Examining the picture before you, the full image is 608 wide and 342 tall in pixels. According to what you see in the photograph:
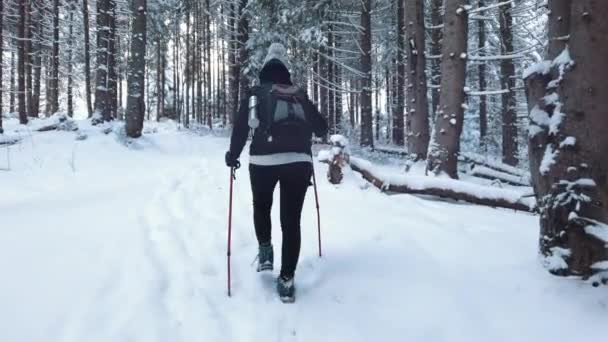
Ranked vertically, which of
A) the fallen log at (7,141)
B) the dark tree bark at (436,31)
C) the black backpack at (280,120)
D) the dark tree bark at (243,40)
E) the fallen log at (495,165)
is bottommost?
the fallen log at (495,165)

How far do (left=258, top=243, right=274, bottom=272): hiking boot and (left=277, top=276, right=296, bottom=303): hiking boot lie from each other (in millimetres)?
519

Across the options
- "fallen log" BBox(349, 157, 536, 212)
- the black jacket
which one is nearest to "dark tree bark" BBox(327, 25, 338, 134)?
"fallen log" BBox(349, 157, 536, 212)

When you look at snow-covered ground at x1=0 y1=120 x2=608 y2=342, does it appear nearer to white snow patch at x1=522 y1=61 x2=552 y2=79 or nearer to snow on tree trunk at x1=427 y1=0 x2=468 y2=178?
white snow patch at x1=522 y1=61 x2=552 y2=79

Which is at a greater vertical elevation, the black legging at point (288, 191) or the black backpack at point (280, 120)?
the black backpack at point (280, 120)

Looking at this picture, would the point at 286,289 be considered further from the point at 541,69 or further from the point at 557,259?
the point at 541,69

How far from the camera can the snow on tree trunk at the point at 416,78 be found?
12812mm

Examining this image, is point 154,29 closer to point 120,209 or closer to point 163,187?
point 163,187

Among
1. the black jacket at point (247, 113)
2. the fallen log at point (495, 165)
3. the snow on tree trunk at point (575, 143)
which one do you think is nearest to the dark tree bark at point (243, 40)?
the fallen log at point (495, 165)

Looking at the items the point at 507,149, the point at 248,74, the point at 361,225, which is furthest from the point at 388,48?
the point at 361,225

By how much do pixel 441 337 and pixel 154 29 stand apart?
106 ft

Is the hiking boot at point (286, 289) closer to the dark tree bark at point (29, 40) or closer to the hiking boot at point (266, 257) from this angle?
the hiking boot at point (266, 257)

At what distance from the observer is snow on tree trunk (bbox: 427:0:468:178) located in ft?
31.8

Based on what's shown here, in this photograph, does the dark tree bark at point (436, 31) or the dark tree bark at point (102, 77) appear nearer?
the dark tree bark at point (436, 31)

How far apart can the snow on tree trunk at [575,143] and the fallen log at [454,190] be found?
→ 3.01m
